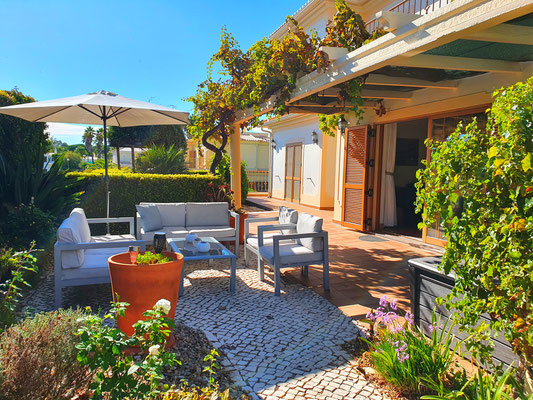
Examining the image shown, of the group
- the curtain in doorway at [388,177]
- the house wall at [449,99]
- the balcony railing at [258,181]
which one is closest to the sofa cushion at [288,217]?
the house wall at [449,99]

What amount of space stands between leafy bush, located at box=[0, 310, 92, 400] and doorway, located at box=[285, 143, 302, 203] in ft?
37.3

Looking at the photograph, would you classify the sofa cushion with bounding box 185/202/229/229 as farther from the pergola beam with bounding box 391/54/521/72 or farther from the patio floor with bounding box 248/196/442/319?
the pergola beam with bounding box 391/54/521/72

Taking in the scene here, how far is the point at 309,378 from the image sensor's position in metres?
2.58

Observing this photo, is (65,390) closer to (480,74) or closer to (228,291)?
(228,291)

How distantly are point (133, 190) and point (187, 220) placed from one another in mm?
1490

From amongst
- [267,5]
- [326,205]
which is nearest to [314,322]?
[326,205]

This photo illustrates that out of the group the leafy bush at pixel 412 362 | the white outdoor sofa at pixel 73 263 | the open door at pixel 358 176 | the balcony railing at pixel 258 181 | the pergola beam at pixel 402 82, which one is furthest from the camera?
the balcony railing at pixel 258 181

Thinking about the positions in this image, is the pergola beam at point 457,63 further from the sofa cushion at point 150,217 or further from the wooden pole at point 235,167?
the wooden pole at point 235,167

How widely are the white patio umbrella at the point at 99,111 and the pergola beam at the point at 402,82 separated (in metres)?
2.86

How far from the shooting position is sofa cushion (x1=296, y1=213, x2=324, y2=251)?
177 inches

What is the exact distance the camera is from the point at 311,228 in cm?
458

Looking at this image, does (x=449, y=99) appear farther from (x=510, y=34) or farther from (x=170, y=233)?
(x=170, y=233)

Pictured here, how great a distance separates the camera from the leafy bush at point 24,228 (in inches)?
188

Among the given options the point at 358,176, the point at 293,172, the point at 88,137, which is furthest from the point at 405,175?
the point at 88,137
